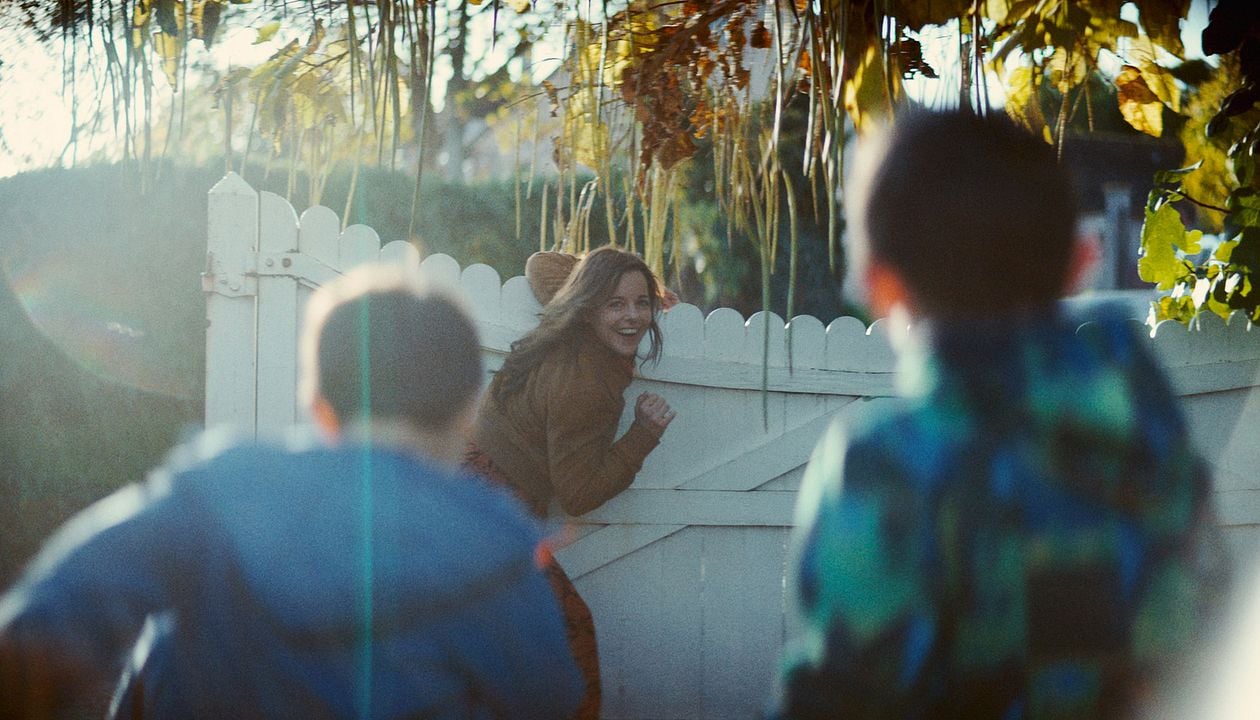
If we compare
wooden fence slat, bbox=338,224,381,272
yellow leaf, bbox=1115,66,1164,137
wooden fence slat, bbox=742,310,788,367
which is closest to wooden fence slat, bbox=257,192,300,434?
wooden fence slat, bbox=338,224,381,272

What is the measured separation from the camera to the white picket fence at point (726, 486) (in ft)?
10.7

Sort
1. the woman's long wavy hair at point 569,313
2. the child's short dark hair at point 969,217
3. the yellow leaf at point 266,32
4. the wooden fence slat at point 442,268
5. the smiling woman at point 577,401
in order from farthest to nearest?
the wooden fence slat at point 442,268
the woman's long wavy hair at point 569,313
the smiling woman at point 577,401
the yellow leaf at point 266,32
the child's short dark hair at point 969,217

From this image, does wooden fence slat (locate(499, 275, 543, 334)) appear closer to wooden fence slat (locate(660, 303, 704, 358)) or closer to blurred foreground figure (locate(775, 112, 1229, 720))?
wooden fence slat (locate(660, 303, 704, 358))

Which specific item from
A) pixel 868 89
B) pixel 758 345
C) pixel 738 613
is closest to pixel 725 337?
pixel 758 345

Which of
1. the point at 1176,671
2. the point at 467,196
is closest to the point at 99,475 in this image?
the point at 467,196

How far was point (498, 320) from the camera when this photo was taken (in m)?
3.17

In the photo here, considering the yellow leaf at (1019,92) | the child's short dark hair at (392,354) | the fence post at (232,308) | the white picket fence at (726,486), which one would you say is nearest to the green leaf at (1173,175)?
the yellow leaf at (1019,92)

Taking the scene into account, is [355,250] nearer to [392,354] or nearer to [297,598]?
[392,354]

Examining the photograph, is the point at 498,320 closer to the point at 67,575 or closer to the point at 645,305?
the point at 645,305

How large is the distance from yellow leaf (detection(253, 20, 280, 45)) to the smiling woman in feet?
3.77

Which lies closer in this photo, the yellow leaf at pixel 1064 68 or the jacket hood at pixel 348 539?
the jacket hood at pixel 348 539

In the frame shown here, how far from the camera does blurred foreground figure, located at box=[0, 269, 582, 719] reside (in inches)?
40.0

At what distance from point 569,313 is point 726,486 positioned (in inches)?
29.6

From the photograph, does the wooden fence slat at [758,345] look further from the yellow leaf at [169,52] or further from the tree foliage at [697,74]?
the yellow leaf at [169,52]
